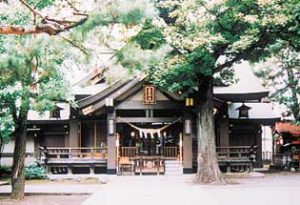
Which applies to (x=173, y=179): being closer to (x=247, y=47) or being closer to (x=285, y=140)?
(x=247, y=47)

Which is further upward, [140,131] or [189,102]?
[189,102]

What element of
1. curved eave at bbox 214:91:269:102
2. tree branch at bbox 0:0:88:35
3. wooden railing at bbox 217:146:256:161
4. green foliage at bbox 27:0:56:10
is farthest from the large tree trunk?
tree branch at bbox 0:0:88:35

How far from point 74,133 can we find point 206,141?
777 centimetres

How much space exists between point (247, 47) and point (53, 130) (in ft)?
41.8

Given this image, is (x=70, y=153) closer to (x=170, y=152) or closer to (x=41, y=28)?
(x=170, y=152)

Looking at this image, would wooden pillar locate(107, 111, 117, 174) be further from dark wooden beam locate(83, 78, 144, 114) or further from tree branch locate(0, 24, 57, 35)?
tree branch locate(0, 24, 57, 35)

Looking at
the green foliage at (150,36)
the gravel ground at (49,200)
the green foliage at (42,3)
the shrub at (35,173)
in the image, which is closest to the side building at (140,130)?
the shrub at (35,173)

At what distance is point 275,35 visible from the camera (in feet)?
59.9

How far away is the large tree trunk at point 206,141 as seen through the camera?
781 inches

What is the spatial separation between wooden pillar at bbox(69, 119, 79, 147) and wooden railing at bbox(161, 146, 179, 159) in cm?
432

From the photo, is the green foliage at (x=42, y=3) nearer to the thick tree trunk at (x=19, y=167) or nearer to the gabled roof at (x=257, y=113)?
the thick tree trunk at (x=19, y=167)

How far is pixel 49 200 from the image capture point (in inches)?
599

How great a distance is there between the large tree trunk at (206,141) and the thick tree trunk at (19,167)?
24.1 feet

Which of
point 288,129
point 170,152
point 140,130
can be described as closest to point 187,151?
point 170,152
